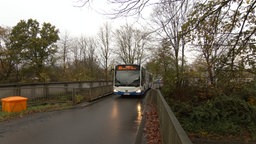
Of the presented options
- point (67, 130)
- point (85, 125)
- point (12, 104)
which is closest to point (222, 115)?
point (85, 125)

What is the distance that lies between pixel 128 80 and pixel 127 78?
24 centimetres

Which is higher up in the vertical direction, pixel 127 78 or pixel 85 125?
pixel 127 78

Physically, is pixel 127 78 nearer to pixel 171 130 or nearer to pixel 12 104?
pixel 12 104

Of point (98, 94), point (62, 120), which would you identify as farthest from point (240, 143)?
point (98, 94)

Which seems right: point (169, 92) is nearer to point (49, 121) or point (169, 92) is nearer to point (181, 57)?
point (181, 57)

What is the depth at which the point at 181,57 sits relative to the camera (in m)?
17.2

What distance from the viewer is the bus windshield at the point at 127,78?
20.1 meters

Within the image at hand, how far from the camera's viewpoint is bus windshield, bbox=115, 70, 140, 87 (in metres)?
20.1

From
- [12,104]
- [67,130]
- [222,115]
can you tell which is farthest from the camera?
[222,115]

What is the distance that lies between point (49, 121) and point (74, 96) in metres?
5.11

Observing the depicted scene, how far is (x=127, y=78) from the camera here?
20.4 m

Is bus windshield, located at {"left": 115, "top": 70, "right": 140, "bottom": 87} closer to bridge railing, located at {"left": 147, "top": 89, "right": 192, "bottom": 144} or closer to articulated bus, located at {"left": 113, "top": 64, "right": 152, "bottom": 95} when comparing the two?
articulated bus, located at {"left": 113, "top": 64, "right": 152, "bottom": 95}

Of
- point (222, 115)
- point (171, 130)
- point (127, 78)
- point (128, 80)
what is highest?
point (127, 78)

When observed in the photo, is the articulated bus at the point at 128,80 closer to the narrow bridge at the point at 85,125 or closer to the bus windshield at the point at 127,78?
the bus windshield at the point at 127,78
